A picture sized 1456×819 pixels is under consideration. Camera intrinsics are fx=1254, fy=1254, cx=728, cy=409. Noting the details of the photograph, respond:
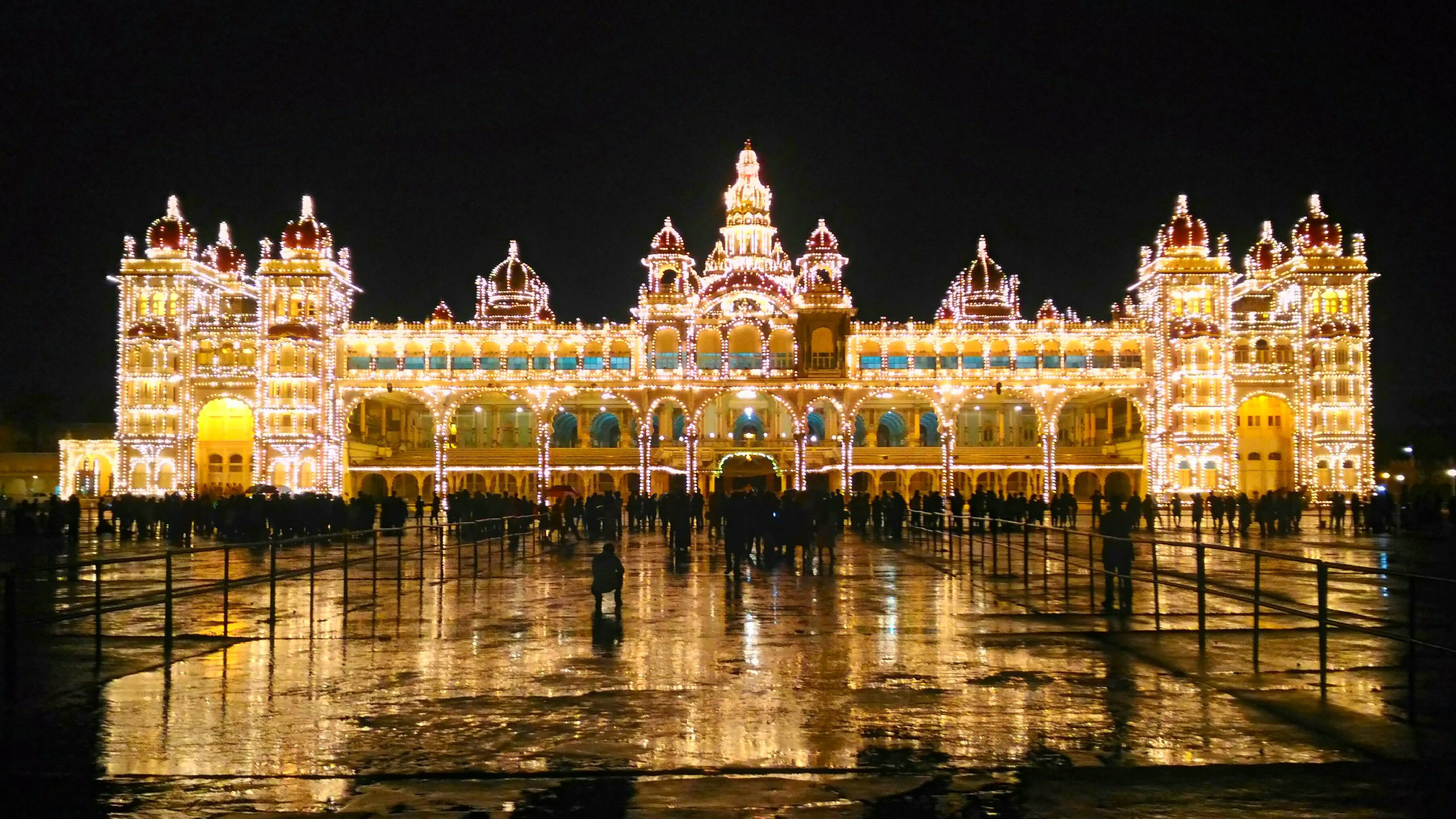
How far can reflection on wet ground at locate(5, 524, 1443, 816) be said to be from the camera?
6.69m

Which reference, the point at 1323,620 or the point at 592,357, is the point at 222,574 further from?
the point at 592,357

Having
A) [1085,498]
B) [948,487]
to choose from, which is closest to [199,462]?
[948,487]

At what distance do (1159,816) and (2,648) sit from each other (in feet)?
35.2

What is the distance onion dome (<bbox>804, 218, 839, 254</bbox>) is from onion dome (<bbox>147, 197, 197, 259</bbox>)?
97.5ft

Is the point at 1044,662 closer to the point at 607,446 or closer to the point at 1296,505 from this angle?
the point at 1296,505

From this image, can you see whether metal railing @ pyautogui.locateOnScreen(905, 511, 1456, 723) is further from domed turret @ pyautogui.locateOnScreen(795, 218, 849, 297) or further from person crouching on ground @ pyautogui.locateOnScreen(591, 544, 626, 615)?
domed turret @ pyautogui.locateOnScreen(795, 218, 849, 297)

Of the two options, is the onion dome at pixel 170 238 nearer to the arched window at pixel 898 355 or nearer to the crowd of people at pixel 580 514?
the crowd of people at pixel 580 514

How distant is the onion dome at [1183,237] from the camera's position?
58.6 meters

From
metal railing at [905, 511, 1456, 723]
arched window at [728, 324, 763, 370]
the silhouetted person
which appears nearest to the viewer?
metal railing at [905, 511, 1456, 723]

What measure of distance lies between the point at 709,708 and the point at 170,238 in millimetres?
57395

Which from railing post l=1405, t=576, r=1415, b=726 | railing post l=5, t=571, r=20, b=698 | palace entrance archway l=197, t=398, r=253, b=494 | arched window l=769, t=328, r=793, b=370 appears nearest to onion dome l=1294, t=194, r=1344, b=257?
arched window l=769, t=328, r=793, b=370

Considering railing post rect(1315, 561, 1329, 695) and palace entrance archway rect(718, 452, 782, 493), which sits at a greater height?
palace entrance archway rect(718, 452, 782, 493)

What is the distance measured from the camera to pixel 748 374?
56.9m

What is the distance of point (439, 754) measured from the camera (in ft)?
24.5
